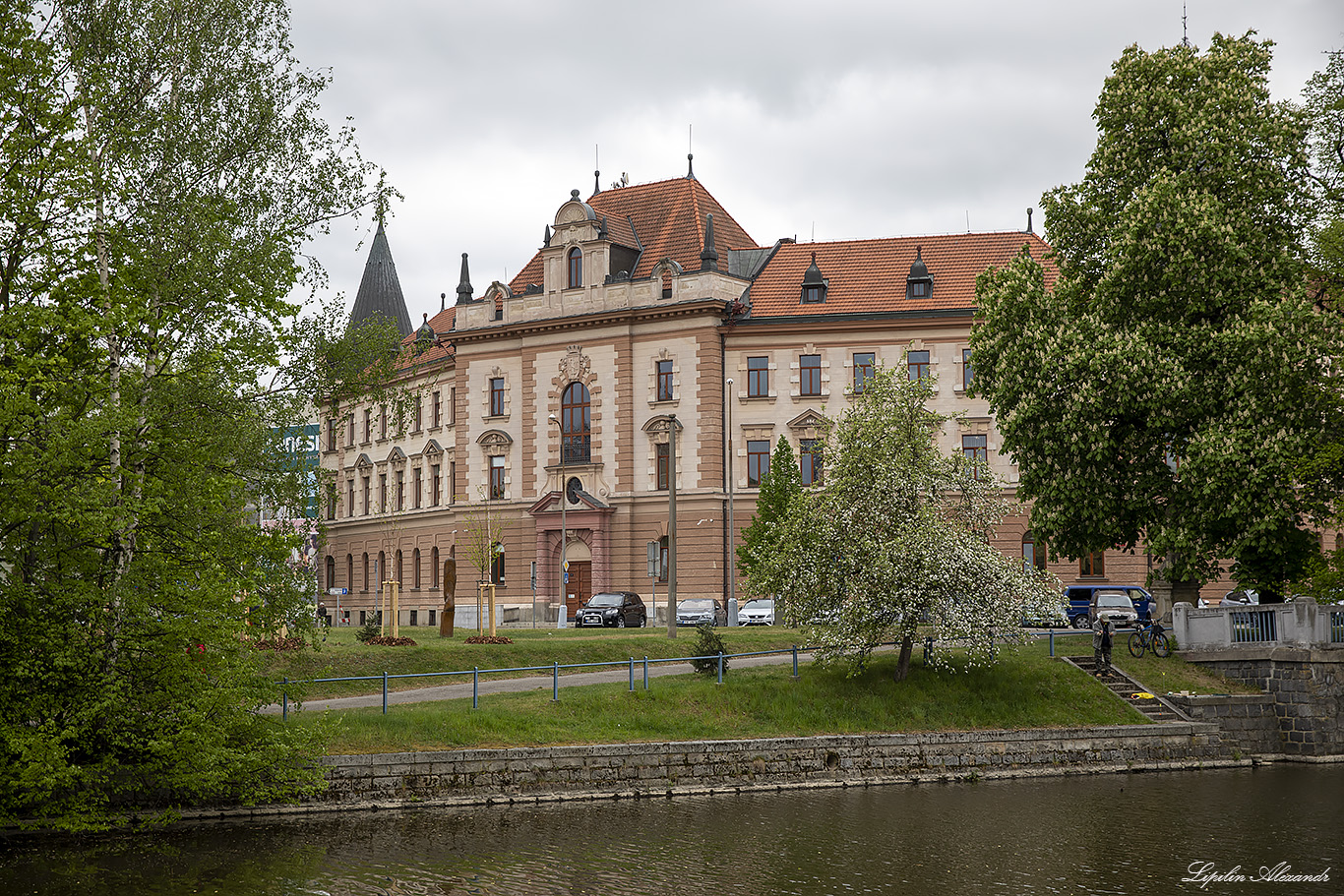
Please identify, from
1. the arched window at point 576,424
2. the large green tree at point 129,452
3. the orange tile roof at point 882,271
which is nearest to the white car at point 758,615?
the arched window at point 576,424

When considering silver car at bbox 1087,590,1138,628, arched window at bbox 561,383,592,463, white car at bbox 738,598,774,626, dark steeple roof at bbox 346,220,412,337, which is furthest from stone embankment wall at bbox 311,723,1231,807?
dark steeple roof at bbox 346,220,412,337

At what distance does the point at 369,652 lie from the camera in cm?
3428

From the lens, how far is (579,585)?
224 feet

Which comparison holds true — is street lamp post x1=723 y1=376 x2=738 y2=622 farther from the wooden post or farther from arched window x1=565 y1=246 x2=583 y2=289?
the wooden post

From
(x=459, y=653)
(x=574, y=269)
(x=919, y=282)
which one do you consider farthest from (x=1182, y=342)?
(x=574, y=269)

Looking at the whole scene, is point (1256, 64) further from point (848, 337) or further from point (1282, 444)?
point (848, 337)

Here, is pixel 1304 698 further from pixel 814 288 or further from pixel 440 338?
pixel 440 338

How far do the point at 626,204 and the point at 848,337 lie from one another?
17026 mm

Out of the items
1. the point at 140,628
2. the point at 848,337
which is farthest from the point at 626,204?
the point at 140,628

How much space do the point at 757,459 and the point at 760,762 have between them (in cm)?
3790

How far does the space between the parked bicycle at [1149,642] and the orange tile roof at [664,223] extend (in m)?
36.3

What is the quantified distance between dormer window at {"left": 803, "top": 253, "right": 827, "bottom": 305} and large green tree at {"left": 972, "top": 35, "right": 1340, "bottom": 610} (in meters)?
28.9

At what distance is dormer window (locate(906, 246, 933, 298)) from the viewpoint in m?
65.6

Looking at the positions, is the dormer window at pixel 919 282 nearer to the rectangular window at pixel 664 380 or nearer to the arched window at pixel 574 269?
the rectangular window at pixel 664 380
